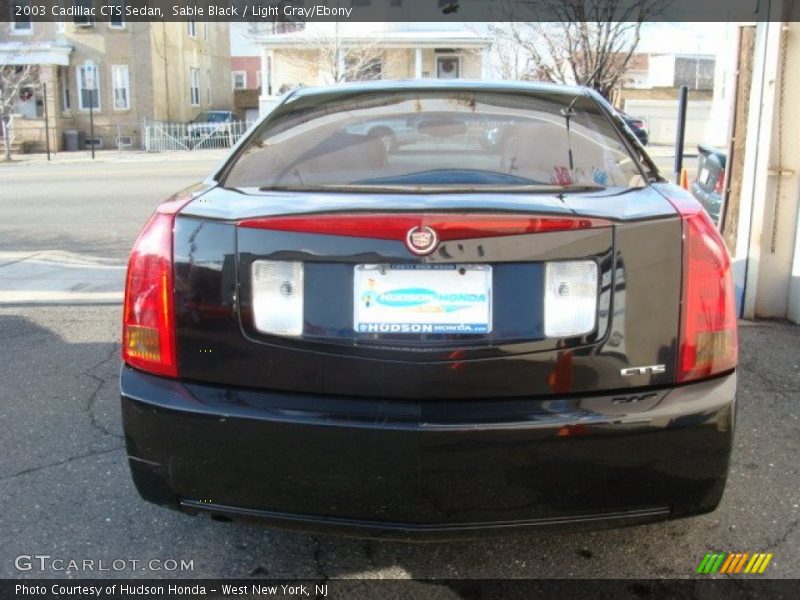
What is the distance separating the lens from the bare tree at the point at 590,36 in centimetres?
1120

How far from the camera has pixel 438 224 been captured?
7.44 ft

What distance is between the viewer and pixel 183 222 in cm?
244

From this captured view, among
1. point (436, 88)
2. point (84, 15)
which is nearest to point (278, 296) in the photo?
point (436, 88)

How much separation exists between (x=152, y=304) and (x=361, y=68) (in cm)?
3166

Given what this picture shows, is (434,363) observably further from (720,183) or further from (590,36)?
(590,36)

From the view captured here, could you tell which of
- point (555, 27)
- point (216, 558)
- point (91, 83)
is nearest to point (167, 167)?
point (555, 27)

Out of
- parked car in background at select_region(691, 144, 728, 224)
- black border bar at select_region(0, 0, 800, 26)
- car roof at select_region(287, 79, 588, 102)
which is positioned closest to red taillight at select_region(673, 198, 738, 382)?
car roof at select_region(287, 79, 588, 102)

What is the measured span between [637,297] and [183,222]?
1339 mm

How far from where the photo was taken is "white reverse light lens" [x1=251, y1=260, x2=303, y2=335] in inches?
91.5

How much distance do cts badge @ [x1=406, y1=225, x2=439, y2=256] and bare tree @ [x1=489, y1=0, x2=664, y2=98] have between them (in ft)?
29.4

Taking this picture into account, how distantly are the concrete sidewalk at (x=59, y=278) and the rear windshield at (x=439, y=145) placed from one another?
3655 millimetres

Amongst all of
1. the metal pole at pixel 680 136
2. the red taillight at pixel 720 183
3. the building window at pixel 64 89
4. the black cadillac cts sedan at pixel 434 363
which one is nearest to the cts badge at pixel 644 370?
the black cadillac cts sedan at pixel 434 363

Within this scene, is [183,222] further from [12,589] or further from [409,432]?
[12,589]

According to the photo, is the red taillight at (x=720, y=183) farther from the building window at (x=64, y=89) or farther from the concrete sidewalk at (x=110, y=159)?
the building window at (x=64, y=89)
